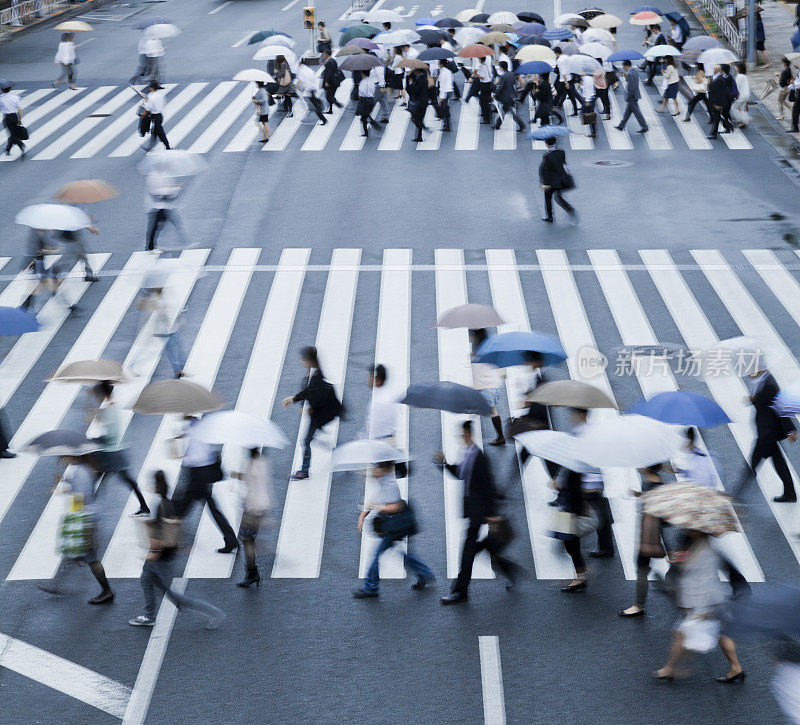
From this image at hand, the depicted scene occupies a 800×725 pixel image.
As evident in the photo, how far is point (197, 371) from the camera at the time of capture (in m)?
14.0

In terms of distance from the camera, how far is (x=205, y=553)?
9.97 m

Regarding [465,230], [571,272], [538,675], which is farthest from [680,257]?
[538,675]

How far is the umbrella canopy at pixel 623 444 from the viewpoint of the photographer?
8.55 metres

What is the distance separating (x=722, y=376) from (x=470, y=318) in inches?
145

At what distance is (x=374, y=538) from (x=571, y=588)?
196 cm

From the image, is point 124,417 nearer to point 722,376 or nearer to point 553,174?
point 722,376

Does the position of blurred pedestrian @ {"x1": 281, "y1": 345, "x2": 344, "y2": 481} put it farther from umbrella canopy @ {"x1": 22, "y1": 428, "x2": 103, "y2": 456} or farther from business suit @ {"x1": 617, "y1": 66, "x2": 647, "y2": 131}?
business suit @ {"x1": 617, "y1": 66, "x2": 647, "y2": 131}

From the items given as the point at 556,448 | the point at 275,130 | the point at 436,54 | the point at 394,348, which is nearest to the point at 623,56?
the point at 436,54

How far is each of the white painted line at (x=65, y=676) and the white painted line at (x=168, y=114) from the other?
1748 cm

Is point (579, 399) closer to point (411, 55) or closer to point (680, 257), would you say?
point (680, 257)

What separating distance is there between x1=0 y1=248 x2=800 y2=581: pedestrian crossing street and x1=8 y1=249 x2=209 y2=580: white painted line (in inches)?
0.8

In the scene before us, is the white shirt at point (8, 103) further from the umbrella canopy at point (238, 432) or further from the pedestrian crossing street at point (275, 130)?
the umbrella canopy at point (238, 432)

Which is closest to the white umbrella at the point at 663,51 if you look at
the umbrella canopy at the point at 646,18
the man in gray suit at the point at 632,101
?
the man in gray suit at the point at 632,101

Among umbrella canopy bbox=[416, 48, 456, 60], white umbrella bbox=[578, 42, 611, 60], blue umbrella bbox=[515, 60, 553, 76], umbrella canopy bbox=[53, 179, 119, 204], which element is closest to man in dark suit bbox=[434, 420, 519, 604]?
umbrella canopy bbox=[53, 179, 119, 204]
